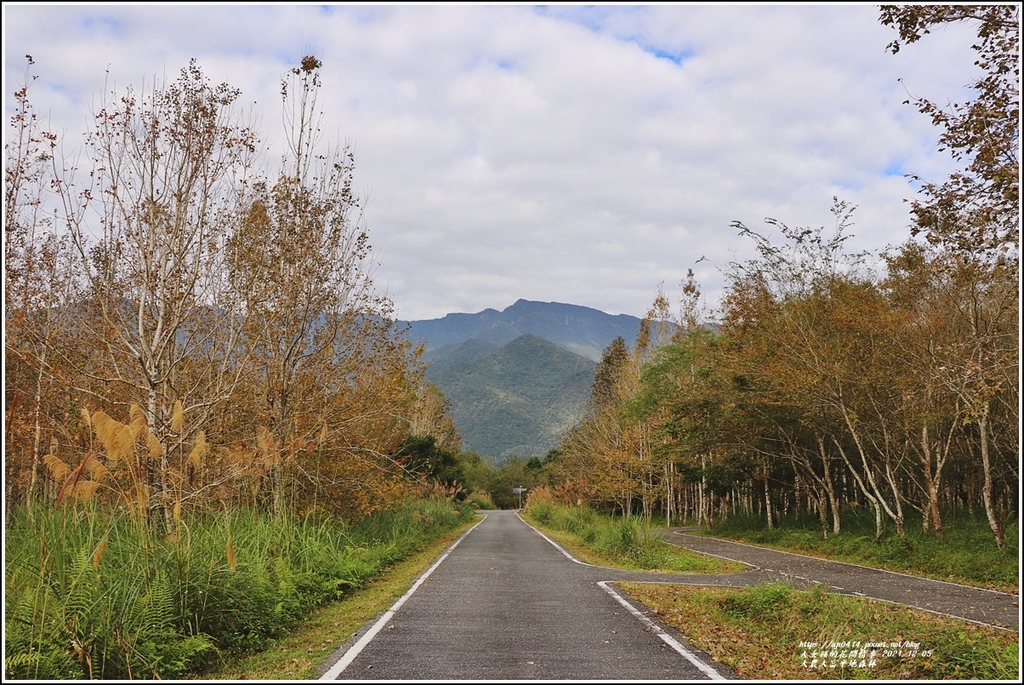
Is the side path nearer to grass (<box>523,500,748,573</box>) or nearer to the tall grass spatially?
grass (<box>523,500,748,573</box>)

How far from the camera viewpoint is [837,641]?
7.67 meters

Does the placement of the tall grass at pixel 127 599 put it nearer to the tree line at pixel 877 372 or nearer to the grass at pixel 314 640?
the grass at pixel 314 640

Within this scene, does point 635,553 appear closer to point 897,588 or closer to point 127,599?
point 897,588

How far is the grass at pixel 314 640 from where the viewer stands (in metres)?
6.71

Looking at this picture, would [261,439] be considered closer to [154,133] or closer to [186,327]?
[186,327]

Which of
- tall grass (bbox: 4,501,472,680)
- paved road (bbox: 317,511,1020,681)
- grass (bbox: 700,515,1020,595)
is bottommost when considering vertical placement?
grass (bbox: 700,515,1020,595)

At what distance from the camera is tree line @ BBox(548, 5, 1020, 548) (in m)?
9.38

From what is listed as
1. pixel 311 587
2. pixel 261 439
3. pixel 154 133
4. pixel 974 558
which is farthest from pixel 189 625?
pixel 974 558

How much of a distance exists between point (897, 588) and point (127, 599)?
14.5m

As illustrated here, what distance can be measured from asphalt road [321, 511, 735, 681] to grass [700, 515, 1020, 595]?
31.3ft

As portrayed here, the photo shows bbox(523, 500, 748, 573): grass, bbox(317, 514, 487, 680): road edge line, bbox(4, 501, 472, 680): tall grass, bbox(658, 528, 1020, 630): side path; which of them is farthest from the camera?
bbox(523, 500, 748, 573): grass

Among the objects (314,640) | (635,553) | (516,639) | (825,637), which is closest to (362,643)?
(314,640)

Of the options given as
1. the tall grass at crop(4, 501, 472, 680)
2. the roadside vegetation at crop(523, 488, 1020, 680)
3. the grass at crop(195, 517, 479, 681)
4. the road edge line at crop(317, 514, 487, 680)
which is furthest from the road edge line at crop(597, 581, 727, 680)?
the tall grass at crop(4, 501, 472, 680)

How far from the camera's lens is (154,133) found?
437 inches
